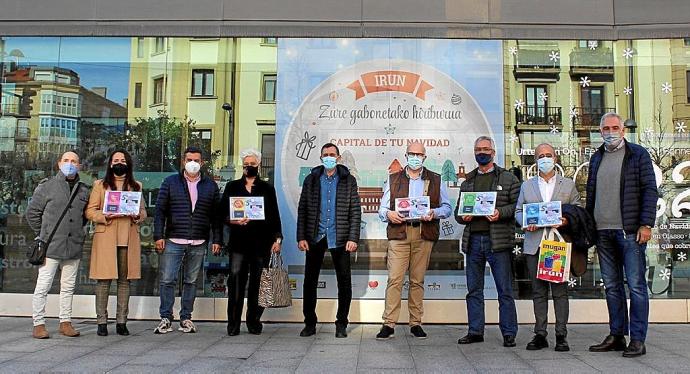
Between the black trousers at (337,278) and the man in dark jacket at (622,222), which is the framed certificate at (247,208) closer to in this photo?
the black trousers at (337,278)

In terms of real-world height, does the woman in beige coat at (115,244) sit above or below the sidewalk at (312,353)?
above

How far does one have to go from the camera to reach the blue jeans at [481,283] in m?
5.95

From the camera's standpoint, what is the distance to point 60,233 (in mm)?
6328

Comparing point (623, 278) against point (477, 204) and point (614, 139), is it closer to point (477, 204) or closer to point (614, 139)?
point (614, 139)

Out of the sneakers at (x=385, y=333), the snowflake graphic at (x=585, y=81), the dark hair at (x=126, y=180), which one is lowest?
the sneakers at (x=385, y=333)

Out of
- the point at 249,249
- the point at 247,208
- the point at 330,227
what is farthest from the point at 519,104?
the point at 249,249

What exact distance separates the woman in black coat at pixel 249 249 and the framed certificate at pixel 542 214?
2.77m

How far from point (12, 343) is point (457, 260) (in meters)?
5.24

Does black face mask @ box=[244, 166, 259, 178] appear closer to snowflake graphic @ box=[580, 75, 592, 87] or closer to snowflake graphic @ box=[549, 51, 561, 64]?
snowflake graphic @ box=[549, 51, 561, 64]

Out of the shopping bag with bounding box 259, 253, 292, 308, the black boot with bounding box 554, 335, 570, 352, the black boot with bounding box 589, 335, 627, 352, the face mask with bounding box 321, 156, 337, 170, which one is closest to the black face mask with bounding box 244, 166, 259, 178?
the face mask with bounding box 321, 156, 337, 170

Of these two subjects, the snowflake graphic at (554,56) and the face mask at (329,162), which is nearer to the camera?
the face mask at (329,162)

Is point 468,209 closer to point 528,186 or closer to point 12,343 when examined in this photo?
point 528,186

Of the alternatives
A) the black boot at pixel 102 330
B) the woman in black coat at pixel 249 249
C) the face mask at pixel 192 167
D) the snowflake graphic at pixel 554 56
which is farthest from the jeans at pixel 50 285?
the snowflake graphic at pixel 554 56

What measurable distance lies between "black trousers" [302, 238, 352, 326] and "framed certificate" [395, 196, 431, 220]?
81cm
